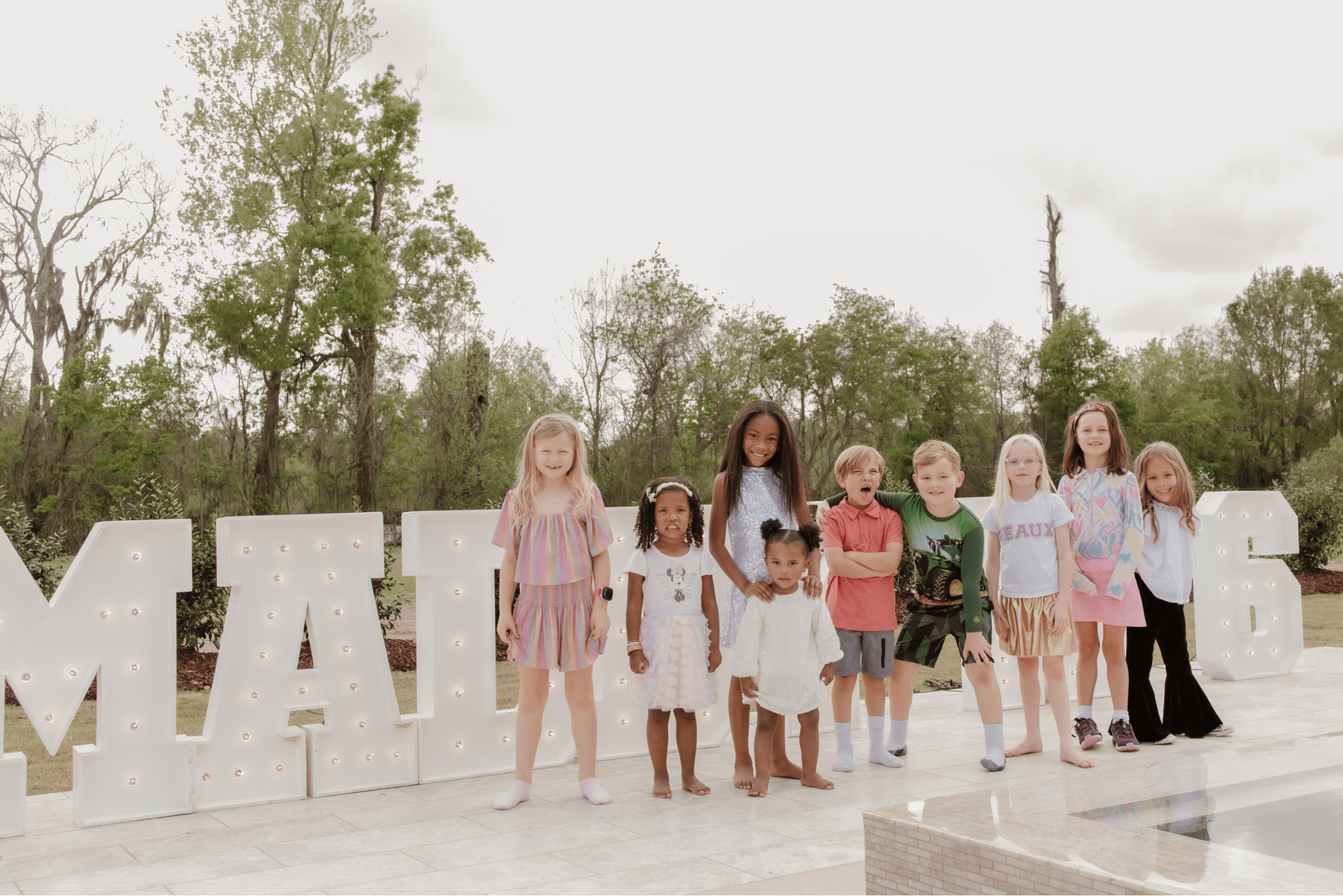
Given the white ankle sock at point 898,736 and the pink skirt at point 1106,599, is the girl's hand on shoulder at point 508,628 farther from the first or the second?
the pink skirt at point 1106,599

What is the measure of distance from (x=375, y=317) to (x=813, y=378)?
674 inches

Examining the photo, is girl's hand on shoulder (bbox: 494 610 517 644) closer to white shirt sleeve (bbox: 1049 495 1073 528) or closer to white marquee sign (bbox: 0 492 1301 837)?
white marquee sign (bbox: 0 492 1301 837)

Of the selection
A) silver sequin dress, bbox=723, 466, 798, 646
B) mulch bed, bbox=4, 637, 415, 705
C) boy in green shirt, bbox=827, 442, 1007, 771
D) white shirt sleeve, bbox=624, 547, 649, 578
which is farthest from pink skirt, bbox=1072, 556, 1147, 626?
mulch bed, bbox=4, 637, 415, 705

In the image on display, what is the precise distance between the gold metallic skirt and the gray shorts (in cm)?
74

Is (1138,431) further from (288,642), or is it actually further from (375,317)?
(288,642)

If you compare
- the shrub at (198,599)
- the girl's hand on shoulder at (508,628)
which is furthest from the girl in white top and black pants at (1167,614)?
the shrub at (198,599)

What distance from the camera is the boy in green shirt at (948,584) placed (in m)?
5.19

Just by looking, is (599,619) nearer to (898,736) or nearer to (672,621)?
(672,621)

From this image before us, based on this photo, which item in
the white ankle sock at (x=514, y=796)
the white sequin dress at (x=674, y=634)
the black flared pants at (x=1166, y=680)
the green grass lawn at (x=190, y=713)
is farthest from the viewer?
the green grass lawn at (x=190, y=713)

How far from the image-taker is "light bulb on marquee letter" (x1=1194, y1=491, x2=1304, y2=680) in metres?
7.57

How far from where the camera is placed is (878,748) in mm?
5402

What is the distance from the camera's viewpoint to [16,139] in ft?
86.5

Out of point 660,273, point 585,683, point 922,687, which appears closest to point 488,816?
point 585,683

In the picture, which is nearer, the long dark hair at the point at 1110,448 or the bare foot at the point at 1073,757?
the bare foot at the point at 1073,757
